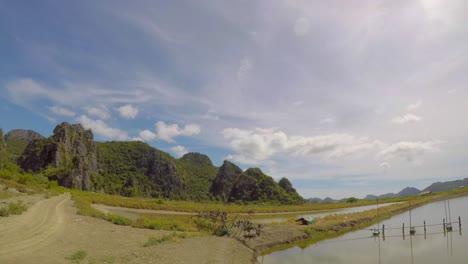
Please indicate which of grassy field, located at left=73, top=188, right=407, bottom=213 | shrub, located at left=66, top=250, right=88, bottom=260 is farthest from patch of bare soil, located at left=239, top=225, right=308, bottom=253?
grassy field, located at left=73, top=188, right=407, bottom=213

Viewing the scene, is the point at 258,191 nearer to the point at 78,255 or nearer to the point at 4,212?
the point at 4,212

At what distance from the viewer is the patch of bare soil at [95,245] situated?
17.2 meters

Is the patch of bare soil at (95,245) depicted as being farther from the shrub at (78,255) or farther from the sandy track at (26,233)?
the shrub at (78,255)

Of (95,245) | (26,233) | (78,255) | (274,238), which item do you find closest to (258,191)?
(274,238)

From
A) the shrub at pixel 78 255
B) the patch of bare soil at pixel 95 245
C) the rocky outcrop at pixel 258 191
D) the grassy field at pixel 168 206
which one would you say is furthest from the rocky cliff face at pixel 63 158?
the shrub at pixel 78 255

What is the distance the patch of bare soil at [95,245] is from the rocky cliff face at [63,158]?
10823cm

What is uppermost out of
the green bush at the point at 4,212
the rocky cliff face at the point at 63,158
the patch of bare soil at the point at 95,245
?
the rocky cliff face at the point at 63,158

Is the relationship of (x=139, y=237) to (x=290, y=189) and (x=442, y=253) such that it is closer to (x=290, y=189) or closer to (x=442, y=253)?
(x=442, y=253)

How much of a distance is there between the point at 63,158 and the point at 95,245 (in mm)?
148327

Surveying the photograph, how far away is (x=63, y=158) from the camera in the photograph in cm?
15138

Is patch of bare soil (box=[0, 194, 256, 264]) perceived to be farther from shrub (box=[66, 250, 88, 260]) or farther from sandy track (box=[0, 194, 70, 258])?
shrub (box=[66, 250, 88, 260])

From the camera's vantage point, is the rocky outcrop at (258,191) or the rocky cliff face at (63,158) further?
the rocky outcrop at (258,191)

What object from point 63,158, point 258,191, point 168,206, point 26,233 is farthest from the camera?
point 258,191

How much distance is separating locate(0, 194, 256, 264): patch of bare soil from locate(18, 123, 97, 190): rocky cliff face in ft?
355
